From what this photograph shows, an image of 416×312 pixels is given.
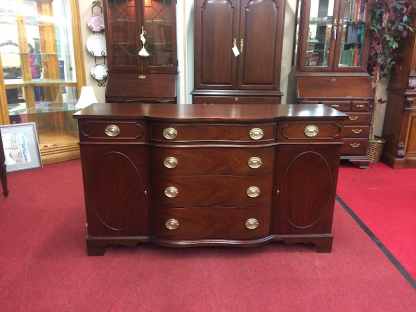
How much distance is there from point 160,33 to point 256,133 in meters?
2.20

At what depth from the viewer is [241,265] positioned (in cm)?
195

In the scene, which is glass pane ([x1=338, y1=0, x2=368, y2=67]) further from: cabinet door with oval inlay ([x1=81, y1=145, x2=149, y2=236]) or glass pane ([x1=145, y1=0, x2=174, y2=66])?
cabinet door with oval inlay ([x1=81, y1=145, x2=149, y2=236])

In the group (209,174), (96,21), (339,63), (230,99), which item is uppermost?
(96,21)

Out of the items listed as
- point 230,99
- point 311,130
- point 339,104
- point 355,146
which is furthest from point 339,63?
point 311,130

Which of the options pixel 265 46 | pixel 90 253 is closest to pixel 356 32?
pixel 265 46

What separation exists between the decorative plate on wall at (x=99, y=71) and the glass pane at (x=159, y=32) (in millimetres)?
682

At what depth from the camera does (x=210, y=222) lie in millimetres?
1992

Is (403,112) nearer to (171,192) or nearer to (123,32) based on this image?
(171,192)

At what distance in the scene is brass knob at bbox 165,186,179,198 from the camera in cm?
192

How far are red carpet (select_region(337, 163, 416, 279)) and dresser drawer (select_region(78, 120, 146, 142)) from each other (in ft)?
5.55

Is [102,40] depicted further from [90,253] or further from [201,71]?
[90,253]

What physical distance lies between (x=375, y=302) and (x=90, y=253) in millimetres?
1565

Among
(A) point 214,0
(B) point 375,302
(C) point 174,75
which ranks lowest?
(B) point 375,302

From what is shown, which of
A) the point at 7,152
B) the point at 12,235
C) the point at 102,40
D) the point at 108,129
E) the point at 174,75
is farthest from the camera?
the point at 102,40
